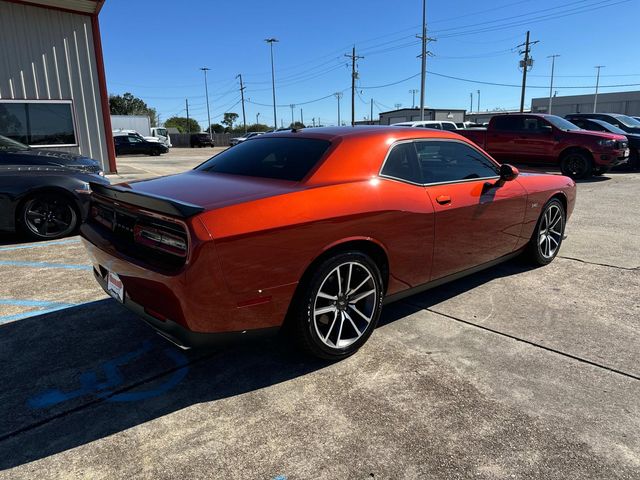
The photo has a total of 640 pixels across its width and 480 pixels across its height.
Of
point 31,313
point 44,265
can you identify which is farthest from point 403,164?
point 44,265

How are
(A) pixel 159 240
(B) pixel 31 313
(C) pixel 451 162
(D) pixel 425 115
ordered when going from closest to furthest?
(A) pixel 159 240
(B) pixel 31 313
(C) pixel 451 162
(D) pixel 425 115

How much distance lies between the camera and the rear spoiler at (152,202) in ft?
7.86

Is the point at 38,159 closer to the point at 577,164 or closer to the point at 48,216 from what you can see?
the point at 48,216

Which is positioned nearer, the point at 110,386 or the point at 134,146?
the point at 110,386

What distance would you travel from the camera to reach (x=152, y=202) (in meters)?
2.57

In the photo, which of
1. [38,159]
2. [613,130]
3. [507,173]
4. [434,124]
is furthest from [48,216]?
[613,130]

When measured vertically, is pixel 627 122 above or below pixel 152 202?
above

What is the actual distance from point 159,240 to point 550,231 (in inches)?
167

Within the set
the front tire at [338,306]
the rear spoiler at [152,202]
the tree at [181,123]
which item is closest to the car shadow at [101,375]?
the front tire at [338,306]

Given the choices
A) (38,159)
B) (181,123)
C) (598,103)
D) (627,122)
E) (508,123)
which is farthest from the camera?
(181,123)

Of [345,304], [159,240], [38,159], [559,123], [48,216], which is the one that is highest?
[559,123]

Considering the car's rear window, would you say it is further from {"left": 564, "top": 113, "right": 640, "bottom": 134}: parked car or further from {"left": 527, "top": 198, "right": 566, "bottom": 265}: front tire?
{"left": 564, "top": 113, "right": 640, "bottom": 134}: parked car

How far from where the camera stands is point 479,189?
3887mm

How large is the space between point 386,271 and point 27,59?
12663 millimetres
